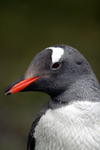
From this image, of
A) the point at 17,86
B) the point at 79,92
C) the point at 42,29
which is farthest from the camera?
the point at 42,29

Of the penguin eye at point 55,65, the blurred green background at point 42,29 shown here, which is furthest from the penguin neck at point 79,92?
the blurred green background at point 42,29

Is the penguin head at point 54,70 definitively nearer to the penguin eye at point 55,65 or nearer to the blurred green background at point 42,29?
the penguin eye at point 55,65

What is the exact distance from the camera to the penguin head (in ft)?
5.30

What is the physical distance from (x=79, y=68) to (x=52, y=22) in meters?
3.08

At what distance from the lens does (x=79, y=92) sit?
1674 millimetres

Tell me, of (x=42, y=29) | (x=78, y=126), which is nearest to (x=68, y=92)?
(x=78, y=126)

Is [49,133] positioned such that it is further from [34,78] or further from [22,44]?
[22,44]

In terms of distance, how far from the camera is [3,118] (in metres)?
3.80

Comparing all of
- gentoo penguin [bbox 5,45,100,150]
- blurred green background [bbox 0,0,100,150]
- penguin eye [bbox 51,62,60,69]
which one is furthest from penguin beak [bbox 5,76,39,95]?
blurred green background [bbox 0,0,100,150]

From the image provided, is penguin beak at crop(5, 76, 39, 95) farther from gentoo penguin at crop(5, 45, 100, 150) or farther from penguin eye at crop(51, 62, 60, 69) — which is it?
penguin eye at crop(51, 62, 60, 69)

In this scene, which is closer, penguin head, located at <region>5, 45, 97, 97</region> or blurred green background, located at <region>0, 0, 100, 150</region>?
penguin head, located at <region>5, 45, 97, 97</region>

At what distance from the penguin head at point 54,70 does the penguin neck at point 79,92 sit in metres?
0.02

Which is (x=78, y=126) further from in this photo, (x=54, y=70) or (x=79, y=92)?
(x=54, y=70)

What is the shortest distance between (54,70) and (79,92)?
0.55 feet
